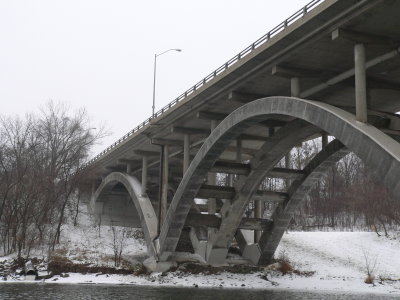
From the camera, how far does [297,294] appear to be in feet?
83.4

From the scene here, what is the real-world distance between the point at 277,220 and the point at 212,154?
7661mm

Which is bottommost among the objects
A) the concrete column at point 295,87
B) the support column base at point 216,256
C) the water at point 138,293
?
the water at point 138,293

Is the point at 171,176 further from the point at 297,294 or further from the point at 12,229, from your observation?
the point at 297,294

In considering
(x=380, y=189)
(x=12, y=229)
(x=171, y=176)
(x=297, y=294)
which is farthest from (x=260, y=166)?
(x=380, y=189)

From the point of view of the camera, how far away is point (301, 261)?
3688cm

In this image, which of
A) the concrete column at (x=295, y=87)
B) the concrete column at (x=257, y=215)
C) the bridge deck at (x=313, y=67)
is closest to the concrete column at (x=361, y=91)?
the bridge deck at (x=313, y=67)

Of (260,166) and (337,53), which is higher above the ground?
(337,53)

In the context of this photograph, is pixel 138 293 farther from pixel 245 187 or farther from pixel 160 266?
pixel 160 266

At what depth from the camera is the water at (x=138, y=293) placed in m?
21.8

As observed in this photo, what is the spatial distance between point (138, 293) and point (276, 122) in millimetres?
12051

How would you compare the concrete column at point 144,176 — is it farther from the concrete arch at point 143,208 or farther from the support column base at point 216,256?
the support column base at point 216,256

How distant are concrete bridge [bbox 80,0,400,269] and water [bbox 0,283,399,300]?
6252 mm

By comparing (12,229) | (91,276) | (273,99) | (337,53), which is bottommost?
(91,276)

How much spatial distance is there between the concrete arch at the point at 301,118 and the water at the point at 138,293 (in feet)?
19.3
